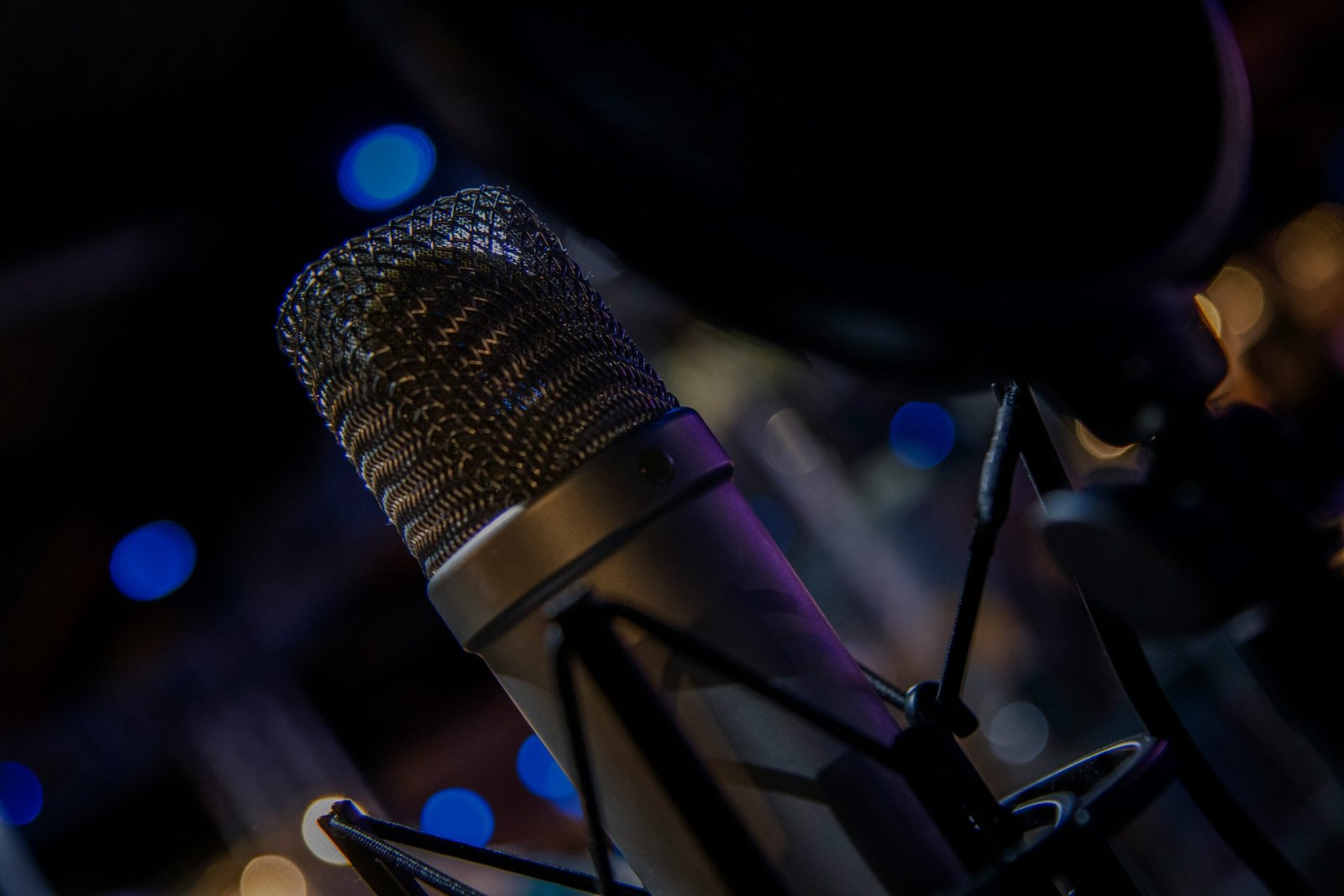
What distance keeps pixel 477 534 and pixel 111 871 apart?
12.1 feet

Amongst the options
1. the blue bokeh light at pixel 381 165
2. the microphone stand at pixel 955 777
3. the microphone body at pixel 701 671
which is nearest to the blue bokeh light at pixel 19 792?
the blue bokeh light at pixel 381 165

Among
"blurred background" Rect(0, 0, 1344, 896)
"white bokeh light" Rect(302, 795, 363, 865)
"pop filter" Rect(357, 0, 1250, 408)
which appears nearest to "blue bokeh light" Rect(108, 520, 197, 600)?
"blurred background" Rect(0, 0, 1344, 896)

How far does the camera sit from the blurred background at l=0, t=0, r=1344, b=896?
1984 mm

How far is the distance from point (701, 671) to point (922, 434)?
3.84 metres

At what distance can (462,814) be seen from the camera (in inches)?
160

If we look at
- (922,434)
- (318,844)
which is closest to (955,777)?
(318,844)

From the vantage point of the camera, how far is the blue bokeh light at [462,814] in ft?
13.0

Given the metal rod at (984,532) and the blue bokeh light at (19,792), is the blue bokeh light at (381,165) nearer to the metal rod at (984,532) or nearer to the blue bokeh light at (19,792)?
the metal rod at (984,532)

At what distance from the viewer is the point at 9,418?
2.41m

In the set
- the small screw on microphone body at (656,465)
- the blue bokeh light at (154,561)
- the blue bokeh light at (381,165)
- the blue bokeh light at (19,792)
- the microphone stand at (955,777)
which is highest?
the blue bokeh light at (381,165)

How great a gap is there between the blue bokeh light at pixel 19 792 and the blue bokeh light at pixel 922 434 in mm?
3111

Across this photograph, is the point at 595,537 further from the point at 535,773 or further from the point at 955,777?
the point at 535,773

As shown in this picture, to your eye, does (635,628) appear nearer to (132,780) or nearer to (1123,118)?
(1123,118)

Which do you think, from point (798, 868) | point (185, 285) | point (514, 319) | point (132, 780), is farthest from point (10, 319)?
point (798, 868)
